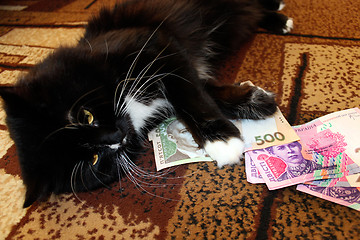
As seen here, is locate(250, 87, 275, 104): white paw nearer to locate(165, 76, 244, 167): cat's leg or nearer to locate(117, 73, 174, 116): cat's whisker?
locate(165, 76, 244, 167): cat's leg

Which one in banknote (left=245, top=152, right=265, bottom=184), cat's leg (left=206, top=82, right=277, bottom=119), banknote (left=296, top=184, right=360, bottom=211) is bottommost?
banknote (left=245, top=152, right=265, bottom=184)

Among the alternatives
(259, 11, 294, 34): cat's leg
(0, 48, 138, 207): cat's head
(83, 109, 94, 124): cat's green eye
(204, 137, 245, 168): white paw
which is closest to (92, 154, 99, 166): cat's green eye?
(0, 48, 138, 207): cat's head

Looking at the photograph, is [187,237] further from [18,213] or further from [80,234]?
[18,213]

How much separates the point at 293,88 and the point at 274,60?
0.24m

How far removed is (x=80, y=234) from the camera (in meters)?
0.82

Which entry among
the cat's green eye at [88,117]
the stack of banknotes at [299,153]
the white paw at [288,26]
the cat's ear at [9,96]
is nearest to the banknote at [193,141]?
the stack of banknotes at [299,153]

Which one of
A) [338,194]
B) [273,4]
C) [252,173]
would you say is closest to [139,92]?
[252,173]

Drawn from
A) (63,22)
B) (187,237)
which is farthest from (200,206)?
(63,22)

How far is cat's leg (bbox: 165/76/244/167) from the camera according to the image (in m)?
0.90

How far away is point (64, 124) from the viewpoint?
0.76 m

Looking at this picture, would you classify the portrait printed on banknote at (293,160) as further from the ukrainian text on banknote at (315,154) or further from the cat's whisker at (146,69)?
the cat's whisker at (146,69)

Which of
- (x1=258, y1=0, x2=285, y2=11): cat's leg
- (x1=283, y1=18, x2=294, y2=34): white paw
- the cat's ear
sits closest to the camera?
the cat's ear

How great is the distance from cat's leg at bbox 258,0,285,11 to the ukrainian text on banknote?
96 cm

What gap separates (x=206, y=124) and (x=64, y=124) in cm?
46
